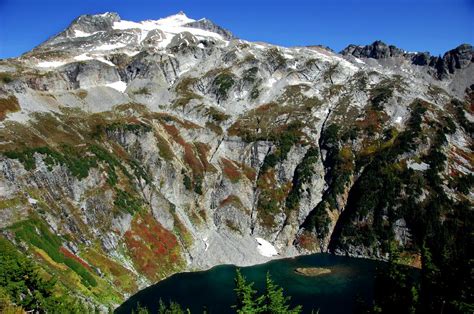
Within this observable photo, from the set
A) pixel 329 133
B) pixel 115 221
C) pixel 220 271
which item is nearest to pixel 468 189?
pixel 329 133

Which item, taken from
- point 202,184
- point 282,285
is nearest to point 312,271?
→ point 282,285

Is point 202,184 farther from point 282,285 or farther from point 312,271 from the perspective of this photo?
point 282,285

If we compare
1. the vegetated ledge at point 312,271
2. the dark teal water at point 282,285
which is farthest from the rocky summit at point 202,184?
the vegetated ledge at point 312,271

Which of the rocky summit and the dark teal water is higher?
the rocky summit

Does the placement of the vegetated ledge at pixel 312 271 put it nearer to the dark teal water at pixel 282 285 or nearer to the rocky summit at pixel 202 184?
the dark teal water at pixel 282 285

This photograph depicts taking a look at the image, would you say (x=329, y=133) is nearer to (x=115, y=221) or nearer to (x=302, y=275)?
(x=302, y=275)

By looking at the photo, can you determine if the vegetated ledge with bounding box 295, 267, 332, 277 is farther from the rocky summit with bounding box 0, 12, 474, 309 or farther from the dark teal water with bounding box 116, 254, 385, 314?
the rocky summit with bounding box 0, 12, 474, 309

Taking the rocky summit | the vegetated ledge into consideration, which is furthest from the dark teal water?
the rocky summit
